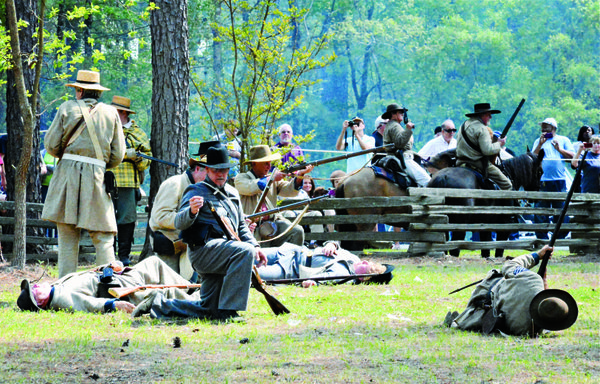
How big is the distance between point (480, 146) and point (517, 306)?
8629 millimetres

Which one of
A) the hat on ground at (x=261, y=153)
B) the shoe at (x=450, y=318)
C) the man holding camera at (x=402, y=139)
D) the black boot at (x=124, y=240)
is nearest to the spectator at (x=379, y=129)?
the man holding camera at (x=402, y=139)

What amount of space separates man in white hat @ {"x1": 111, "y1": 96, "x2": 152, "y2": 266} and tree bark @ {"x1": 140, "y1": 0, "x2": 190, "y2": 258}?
252 mm

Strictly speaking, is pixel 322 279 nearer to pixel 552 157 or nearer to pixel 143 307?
pixel 143 307

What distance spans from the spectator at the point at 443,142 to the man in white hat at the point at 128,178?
734 cm

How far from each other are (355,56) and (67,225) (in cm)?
4758

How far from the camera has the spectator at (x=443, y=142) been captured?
18391mm

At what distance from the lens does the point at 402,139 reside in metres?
15.2

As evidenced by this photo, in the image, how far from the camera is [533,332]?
688 centimetres

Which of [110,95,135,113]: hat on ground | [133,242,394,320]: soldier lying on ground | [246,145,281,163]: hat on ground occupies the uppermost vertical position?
[110,95,135,113]: hat on ground

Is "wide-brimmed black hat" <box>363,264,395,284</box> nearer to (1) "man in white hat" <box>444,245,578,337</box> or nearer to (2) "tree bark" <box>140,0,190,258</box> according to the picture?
(1) "man in white hat" <box>444,245,578,337</box>

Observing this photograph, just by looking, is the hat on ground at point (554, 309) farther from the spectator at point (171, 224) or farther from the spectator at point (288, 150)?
the spectator at point (288, 150)

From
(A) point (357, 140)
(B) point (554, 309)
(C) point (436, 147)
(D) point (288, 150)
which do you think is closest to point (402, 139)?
(D) point (288, 150)

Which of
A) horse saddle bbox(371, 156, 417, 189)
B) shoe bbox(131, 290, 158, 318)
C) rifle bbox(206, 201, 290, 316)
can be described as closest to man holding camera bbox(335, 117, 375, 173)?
horse saddle bbox(371, 156, 417, 189)

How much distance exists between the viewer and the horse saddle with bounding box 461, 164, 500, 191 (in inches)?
619
